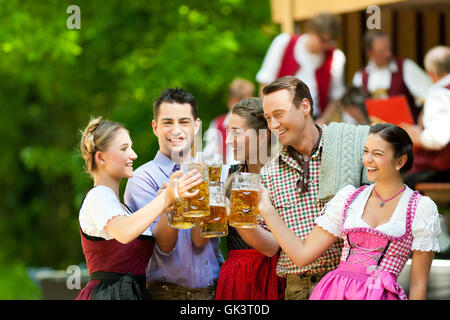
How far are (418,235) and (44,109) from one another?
12.1 meters

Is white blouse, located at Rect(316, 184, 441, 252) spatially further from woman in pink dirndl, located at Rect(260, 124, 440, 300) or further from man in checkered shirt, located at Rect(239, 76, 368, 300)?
man in checkered shirt, located at Rect(239, 76, 368, 300)

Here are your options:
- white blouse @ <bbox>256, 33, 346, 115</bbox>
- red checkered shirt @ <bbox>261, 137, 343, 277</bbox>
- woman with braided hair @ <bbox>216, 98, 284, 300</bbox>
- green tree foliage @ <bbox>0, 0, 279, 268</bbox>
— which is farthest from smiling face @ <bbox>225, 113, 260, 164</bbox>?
green tree foliage @ <bbox>0, 0, 279, 268</bbox>

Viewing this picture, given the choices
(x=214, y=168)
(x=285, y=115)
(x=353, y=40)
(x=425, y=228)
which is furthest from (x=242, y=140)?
(x=353, y=40)

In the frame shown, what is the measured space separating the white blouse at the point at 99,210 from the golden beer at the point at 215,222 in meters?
0.34

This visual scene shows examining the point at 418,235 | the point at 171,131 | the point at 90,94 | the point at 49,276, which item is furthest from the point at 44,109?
the point at 418,235

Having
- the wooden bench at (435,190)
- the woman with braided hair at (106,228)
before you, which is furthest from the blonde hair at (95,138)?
the wooden bench at (435,190)

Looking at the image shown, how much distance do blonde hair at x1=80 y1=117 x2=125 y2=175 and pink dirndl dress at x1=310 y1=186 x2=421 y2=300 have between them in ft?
3.65

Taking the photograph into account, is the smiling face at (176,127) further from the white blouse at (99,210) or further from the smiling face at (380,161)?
the smiling face at (380,161)

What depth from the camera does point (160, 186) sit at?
3.40 metres

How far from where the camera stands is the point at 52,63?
407 inches

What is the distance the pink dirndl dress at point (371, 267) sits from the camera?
112 inches

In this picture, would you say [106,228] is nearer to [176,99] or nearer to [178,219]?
[178,219]

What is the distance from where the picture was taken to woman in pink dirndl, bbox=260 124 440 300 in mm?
2822

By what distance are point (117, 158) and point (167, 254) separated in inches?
21.0
